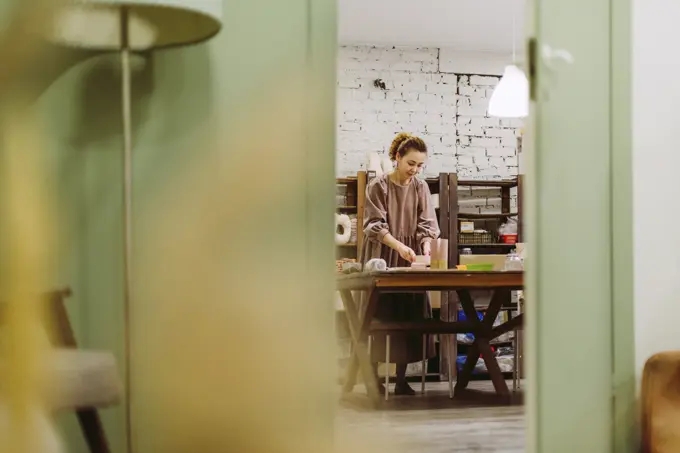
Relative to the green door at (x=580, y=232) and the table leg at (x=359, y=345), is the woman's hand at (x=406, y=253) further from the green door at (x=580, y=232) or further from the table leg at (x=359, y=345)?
the green door at (x=580, y=232)

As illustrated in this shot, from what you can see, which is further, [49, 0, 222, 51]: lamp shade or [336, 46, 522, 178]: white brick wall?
[336, 46, 522, 178]: white brick wall

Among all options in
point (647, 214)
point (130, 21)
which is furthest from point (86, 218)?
point (647, 214)

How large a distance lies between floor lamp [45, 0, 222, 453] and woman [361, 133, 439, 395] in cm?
242

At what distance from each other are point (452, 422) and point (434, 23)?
2.90m

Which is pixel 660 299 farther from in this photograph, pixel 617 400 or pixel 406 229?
pixel 406 229

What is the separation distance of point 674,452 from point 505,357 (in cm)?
328

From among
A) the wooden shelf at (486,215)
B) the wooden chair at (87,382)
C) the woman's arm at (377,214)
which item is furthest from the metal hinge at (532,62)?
the wooden shelf at (486,215)

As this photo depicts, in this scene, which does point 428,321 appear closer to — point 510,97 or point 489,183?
point 510,97

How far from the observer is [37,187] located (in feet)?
1.05

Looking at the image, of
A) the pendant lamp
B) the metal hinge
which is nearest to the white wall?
the metal hinge

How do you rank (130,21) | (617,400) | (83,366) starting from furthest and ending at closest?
(617,400) < (130,21) < (83,366)

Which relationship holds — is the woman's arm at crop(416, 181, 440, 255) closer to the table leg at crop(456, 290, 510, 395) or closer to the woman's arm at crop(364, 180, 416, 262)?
the woman's arm at crop(364, 180, 416, 262)

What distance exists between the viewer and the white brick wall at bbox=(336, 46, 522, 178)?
493cm

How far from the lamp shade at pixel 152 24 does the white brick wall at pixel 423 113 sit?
3.64 meters
